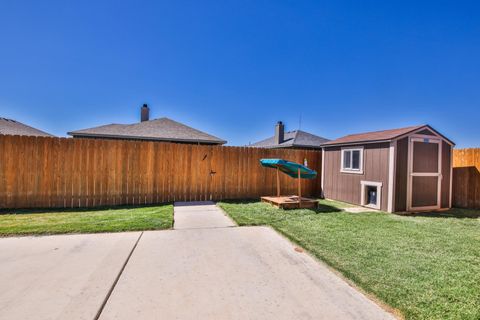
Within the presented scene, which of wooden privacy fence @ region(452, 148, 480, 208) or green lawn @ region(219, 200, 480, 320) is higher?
wooden privacy fence @ region(452, 148, 480, 208)

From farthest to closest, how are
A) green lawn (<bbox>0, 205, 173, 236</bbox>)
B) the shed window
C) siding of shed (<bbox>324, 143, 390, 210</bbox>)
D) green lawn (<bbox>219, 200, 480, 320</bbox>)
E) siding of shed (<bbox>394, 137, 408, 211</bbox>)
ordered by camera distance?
the shed window < siding of shed (<bbox>324, 143, 390, 210</bbox>) < siding of shed (<bbox>394, 137, 408, 211</bbox>) < green lawn (<bbox>0, 205, 173, 236</bbox>) < green lawn (<bbox>219, 200, 480, 320</bbox>)

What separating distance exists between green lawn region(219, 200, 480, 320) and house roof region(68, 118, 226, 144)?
608cm

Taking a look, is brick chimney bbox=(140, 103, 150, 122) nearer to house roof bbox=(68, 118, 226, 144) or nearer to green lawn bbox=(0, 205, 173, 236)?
house roof bbox=(68, 118, 226, 144)

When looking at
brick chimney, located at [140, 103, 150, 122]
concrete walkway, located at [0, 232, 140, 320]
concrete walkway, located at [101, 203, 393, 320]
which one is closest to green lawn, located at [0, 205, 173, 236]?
concrete walkway, located at [0, 232, 140, 320]

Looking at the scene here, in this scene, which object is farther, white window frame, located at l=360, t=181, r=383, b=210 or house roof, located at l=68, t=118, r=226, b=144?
house roof, located at l=68, t=118, r=226, b=144

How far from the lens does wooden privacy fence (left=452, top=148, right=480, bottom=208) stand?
7.97 metres

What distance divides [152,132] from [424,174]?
11810 mm

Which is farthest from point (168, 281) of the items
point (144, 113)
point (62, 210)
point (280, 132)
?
point (280, 132)

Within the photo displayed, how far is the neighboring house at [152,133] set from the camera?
37.0ft

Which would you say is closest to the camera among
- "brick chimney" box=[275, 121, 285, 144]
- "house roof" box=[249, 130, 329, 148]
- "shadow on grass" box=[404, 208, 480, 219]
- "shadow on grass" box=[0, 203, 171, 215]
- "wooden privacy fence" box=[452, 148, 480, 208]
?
"shadow on grass" box=[0, 203, 171, 215]

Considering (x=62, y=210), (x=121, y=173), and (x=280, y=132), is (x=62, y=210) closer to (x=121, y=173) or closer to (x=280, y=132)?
(x=121, y=173)

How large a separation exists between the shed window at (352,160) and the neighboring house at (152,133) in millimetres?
6056

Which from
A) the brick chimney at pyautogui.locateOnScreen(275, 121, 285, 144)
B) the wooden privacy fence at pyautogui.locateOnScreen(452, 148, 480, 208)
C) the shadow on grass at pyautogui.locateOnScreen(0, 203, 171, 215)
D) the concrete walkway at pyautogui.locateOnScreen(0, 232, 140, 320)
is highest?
the brick chimney at pyautogui.locateOnScreen(275, 121, 285, 144)

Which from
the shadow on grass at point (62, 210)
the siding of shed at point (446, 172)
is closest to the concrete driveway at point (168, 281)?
the shadow on grass at point (62, 210)
